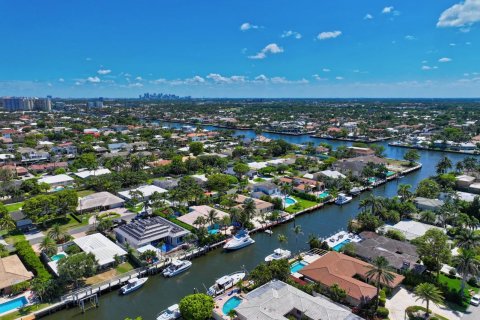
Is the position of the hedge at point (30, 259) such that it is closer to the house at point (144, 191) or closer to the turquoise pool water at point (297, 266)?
the house at point (144, 191)

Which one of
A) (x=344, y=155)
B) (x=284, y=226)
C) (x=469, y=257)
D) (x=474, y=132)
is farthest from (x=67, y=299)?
(x=474, y=132)

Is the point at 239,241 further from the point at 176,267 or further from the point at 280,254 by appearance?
the point at 176,267

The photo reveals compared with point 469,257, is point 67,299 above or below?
below

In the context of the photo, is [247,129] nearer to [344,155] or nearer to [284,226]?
[344,155]

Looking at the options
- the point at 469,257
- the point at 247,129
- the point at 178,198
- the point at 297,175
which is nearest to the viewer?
the point at 469,257

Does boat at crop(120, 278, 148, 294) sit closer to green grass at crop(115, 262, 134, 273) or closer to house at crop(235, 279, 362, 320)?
green grass at crop(115, 262, 134, 273)

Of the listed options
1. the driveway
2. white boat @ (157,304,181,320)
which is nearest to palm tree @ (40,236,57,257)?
white boat @ (157,304,181,320)

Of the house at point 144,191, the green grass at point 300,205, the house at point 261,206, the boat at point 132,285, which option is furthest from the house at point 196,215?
the boat at point 132,285
